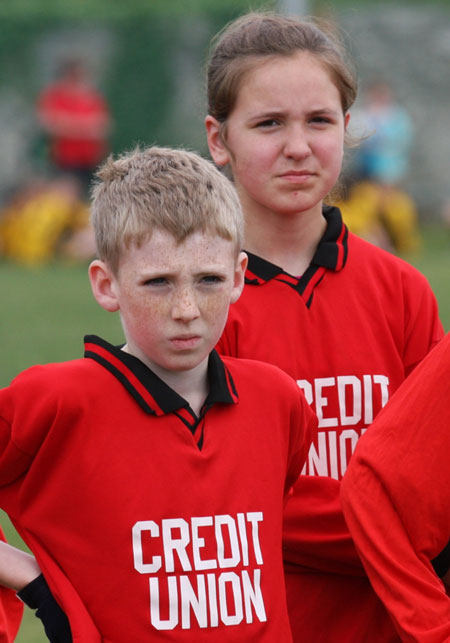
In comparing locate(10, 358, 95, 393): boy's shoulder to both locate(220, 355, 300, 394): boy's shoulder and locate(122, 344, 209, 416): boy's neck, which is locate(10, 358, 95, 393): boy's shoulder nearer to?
locate(122, 344, 209, 416): boy's neck

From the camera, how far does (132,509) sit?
254cm

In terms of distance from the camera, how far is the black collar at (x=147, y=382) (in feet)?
8.48

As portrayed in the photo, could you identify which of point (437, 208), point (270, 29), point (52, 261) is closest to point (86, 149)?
point (52, 261)

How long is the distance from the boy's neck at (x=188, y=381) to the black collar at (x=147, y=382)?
0.7 inches

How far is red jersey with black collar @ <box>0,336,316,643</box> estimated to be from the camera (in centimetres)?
251

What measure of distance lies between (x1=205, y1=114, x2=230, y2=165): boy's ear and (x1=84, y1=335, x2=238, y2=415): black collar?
2.64 feet

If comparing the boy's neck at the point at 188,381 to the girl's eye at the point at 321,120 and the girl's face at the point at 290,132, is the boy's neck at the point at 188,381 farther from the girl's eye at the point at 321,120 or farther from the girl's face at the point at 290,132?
the girl's eye at the point at 321,120

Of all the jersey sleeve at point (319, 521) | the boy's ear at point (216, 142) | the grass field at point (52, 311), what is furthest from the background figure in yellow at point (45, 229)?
the jersey sleeve at point (319, 521)

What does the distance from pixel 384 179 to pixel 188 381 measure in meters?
14.4

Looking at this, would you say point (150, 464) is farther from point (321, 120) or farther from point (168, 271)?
point (321, 120)

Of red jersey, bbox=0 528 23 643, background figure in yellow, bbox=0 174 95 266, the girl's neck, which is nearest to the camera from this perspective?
red jersey, bbox=0 528 23 643

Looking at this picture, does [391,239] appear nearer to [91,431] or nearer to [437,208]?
[437,208]

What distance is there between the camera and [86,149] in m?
16.3

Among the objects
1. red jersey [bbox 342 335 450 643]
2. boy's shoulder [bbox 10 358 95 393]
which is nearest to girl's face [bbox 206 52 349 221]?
red jersey [bbox 342 335 450 643]
